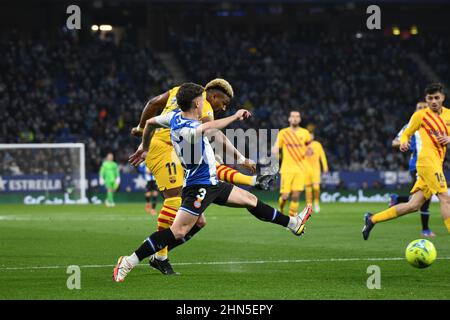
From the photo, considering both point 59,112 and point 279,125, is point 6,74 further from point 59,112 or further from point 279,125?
point 279,125

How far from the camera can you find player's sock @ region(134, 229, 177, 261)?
9367 mm

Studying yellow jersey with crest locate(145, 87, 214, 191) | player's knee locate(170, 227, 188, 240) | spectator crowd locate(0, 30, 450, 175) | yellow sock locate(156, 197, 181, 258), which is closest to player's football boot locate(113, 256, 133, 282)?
player's knee locate(170, 227, 188, 240)

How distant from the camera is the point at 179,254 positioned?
42.4ft

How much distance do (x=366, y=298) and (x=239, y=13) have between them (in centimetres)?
4010

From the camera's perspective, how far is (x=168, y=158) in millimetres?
10867

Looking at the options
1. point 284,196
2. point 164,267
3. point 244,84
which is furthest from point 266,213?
point 244,84

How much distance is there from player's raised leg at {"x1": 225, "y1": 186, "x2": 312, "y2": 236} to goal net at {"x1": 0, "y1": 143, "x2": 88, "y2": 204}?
23205 millimetres

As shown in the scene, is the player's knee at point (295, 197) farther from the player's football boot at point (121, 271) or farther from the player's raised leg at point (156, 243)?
the player's football boot at point (121, 271)

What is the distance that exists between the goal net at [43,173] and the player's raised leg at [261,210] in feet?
76.1

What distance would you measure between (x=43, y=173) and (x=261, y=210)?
2368 cm

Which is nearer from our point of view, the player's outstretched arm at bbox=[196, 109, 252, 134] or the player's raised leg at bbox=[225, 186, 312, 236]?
the player's outstretched arm at bbox=[196, 109, 252, 134]

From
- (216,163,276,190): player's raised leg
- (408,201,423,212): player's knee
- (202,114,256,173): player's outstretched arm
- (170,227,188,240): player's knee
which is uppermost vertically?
(202,114,256,173): player's outstretched arm

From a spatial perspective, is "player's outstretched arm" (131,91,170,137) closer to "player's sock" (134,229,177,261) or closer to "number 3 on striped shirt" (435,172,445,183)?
"player's sock" (134,229,177,261)

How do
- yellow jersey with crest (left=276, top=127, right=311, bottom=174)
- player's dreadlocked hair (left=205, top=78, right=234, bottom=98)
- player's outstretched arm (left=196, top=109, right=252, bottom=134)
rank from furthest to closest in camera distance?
yellow jersey with crest (left=276, top=127, right=311, bottom=174)
player's dreadlocked hair (left=205, top=78, right=234, bottom=98)
player's outstretched arm (left=196, top=109, right=252, bottom=134)
